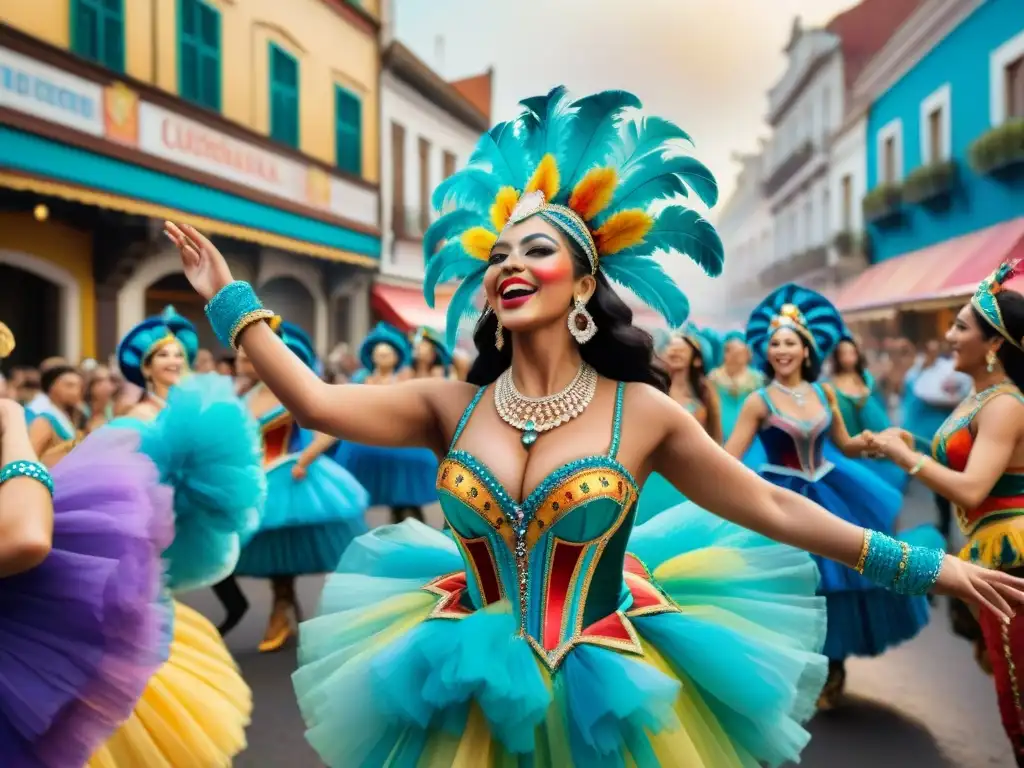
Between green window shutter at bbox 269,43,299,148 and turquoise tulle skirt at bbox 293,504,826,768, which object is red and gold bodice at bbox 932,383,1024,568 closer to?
turquoise tulle skirt at bbox 293,504,826,768

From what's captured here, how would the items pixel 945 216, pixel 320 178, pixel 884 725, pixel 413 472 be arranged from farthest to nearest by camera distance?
pixel 945 216 < pixel 320 178 < pixel 413 472 < pixel 884 725

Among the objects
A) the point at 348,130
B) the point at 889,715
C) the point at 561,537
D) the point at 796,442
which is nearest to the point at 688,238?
the point at 561,537

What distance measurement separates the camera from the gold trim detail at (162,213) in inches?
372

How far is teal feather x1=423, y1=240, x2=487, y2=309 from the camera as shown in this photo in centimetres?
275

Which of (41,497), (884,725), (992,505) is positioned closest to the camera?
(41,497)

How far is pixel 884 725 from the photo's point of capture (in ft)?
15.6

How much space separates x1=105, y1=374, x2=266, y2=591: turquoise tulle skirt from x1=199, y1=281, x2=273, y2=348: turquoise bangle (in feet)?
4.09

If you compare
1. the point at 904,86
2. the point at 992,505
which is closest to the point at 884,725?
the point at 992,505

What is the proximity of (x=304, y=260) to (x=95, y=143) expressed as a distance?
19.0 feet

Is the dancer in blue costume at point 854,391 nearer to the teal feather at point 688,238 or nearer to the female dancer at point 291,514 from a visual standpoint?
the female dancer at point 291,514

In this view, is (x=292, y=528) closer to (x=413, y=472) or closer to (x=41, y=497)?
(x=413, y=472)

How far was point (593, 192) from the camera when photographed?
2.60 metres

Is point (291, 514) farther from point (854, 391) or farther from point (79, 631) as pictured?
point (854, 391)

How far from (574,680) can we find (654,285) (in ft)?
3.58
